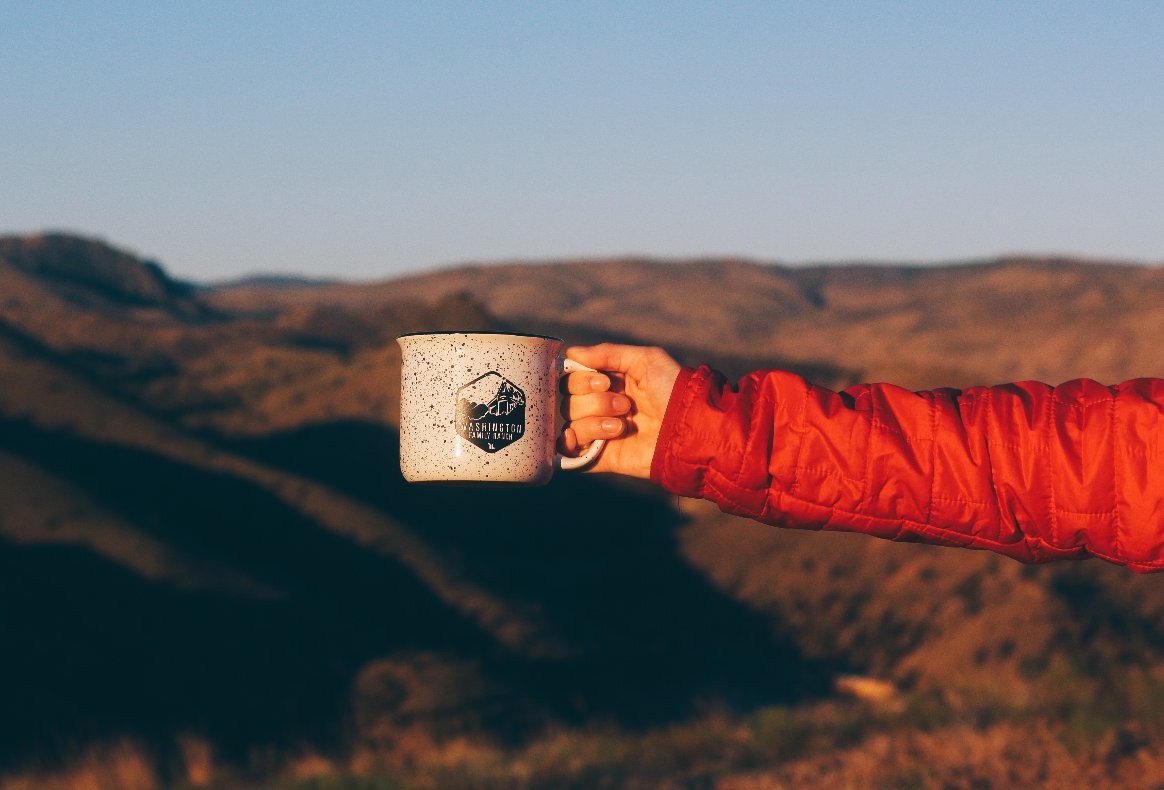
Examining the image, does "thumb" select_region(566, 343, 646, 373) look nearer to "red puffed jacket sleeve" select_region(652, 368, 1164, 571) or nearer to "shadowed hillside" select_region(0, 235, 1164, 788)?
"red puffed jacket sleeve" select_region(652, 368, 1164, 571)

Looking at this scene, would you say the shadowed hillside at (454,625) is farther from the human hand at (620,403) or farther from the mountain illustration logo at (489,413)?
the mountain illustration logo at (489,413)

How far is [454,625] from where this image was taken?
12453 millimetres

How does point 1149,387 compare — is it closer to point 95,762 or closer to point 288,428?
point 95,762

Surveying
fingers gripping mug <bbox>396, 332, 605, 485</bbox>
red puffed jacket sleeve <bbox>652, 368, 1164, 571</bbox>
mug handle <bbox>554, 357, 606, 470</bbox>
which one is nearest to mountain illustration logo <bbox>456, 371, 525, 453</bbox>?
fingers gripping mug <bbox>396, 332, 605, 485</bbox>

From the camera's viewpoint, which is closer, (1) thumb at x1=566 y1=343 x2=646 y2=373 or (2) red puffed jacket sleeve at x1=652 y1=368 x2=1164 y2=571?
(2) red puffed jacket sleeve at x1=652 y1=368 x2=1164 y2=571

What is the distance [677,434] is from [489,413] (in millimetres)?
358

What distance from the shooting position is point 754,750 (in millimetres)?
6555

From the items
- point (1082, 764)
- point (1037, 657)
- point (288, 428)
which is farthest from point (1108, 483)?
point (288, 428)

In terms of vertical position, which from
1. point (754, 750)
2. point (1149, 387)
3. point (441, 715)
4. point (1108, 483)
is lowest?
point (441, 715)

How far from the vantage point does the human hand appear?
96.9 inches

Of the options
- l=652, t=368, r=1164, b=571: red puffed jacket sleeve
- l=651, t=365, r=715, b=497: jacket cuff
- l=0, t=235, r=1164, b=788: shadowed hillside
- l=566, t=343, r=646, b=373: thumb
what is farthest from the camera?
l=0, t=235, r=1164, b=788: shadowed hillside

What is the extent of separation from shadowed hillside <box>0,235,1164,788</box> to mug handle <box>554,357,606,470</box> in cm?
362

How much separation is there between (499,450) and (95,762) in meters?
7.11

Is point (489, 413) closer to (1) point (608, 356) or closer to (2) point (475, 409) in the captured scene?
(2) point (475, 409)
